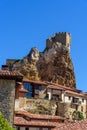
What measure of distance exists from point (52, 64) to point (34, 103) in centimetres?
5196

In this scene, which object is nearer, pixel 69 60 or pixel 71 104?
pixel 71 104

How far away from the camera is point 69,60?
134875 millimetres

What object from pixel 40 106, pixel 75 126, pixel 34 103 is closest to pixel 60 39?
pixel 34 103

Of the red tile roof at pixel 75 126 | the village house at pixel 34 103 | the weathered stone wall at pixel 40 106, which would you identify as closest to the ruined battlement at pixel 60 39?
the village house at pixel 34 103

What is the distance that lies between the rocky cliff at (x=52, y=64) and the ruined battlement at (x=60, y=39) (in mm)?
1044

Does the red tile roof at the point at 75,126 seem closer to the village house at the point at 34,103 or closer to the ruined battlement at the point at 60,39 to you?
the village house at the point at 34,103

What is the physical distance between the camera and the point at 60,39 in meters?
140

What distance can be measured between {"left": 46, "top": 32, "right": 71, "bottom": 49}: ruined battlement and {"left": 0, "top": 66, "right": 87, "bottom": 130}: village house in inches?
1354

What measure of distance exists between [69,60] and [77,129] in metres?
102

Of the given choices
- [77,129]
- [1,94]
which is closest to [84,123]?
[77,129]

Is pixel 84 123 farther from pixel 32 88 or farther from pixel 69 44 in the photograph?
pixel 69 44

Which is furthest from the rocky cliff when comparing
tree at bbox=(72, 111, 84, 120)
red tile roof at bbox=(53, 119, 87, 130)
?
red tile roof at bbox=(53, 119, 87, 130)

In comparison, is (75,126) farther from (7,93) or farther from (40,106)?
(40,106)

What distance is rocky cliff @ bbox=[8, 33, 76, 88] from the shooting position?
426 ft
